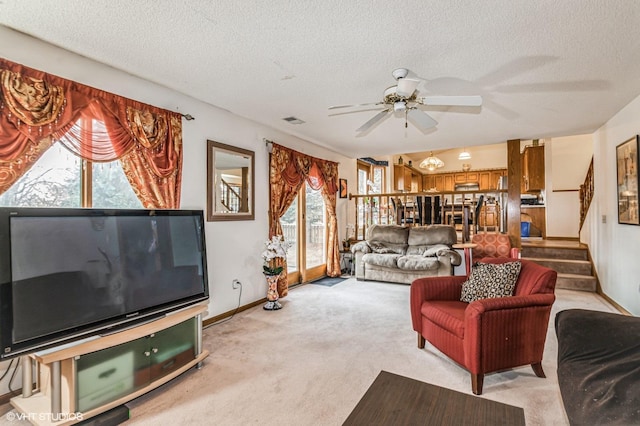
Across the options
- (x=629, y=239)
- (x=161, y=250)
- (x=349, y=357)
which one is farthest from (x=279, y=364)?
(x=629, y=239)

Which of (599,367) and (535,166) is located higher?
(535,166)

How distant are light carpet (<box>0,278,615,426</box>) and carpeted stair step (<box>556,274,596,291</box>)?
6.59 feet

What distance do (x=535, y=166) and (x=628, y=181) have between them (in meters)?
4.21

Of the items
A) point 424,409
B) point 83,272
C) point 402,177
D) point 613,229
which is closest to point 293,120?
point 83,272

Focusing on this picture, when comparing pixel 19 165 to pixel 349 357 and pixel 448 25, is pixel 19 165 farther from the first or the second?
pixel 448 25

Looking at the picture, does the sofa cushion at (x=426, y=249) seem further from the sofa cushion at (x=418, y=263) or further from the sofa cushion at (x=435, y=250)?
the sofa cushion at (x=418, y=263)

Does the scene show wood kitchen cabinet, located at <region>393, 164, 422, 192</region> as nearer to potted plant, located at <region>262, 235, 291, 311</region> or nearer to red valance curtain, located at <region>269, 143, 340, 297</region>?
red valance curtain, located at <region>269, 143, 340, 297</region>

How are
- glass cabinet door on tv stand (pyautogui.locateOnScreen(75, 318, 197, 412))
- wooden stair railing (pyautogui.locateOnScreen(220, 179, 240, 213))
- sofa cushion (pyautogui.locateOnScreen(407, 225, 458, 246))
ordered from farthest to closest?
sofa cushion (pyautogui.locateOnScreen(407, 225, 458, 246)), wooden stair railing (pyautogui.locateOnScreen(220, 179, 240, 213)), glass cabinet door on tv stand (pyautogui.locateOnScreen(75, 318, 197, 412))

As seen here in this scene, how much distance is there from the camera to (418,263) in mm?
5090

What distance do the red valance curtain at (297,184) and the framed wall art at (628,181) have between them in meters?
4.00

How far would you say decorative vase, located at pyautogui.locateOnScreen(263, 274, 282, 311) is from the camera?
13.3 feet

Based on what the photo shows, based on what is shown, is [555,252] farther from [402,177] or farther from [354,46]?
[354,46]

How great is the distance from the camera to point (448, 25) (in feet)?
6.86

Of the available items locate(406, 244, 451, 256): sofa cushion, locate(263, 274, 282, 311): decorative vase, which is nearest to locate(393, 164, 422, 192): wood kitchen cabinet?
locate(406, 244, 451, 256): sofa cushion
